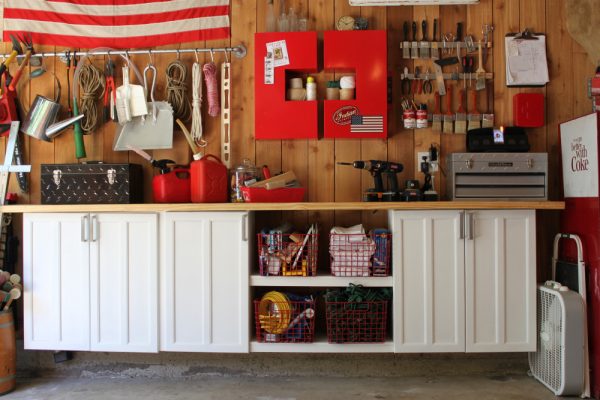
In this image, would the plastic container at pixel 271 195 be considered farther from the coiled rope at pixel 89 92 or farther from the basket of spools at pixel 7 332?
the basket of spools at pixel 7 332

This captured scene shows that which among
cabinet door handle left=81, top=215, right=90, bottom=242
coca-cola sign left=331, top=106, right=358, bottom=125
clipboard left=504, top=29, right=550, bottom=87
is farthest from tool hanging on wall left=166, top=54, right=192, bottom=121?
clipboard left=504, top=29, right=550, bottom=87

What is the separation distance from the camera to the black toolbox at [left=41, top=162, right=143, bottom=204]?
2.95 metres

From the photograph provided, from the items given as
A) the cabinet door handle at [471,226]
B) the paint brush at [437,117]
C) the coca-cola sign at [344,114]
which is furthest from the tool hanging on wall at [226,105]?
the cabinet door handle at [471,226]

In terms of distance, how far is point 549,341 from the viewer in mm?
2715

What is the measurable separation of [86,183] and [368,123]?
1.85m

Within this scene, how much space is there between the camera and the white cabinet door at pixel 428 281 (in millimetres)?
2736

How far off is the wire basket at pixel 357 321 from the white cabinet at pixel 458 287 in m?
0.09

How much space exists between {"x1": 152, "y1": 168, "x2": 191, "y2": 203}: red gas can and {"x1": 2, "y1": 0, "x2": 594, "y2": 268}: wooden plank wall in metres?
0.31

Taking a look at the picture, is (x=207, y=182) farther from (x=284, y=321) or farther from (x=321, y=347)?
(x=321, y=347)

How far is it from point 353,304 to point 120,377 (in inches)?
66.4

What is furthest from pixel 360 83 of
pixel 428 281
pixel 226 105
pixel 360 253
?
pixel 428 281

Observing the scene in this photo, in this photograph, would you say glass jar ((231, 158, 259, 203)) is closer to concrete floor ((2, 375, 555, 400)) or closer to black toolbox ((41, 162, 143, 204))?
black toolbox ((41, 162, 143, 204))

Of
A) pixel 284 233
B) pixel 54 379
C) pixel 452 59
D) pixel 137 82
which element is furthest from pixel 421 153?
pixel 54 379

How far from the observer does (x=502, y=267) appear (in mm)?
2746
